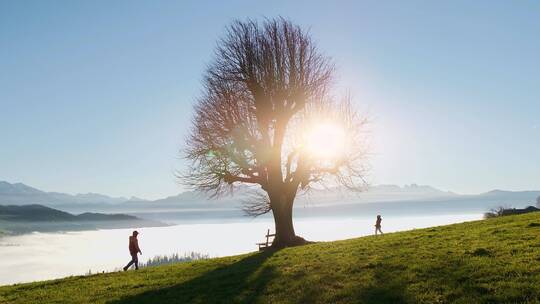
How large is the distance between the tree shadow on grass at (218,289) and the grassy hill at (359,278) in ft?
0.17

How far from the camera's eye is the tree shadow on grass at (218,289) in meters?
18.9

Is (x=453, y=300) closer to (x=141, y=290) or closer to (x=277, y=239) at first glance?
(x=141, y=290)

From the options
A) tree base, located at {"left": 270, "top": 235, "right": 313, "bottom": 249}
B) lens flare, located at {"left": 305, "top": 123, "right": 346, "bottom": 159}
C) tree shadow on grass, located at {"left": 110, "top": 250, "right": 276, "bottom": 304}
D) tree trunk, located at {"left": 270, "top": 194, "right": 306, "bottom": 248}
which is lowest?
tree shadow on grass, located at {"left": 110, "top": 250, "right": 276, "bottom": 304}

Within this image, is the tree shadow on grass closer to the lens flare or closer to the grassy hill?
the grassy hill

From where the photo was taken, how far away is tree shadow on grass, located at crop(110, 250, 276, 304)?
1892 cm

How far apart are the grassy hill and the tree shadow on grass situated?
5 cm

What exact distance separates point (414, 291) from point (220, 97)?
28692 mm

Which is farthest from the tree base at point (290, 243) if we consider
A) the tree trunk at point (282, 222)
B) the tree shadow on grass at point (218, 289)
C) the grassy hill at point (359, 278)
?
the tree shadow on grass at point (218, 289)

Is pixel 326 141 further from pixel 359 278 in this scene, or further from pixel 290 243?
pixel 359 278

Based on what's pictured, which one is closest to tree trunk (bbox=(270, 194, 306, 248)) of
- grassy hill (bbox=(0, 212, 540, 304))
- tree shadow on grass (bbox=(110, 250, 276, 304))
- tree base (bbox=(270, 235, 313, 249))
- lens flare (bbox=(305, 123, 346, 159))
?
tree base (bbox=(270, 235, 313, 249))

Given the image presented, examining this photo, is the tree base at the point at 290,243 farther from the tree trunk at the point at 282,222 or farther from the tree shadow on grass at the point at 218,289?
the tree shadow on grass at the point at 218,289

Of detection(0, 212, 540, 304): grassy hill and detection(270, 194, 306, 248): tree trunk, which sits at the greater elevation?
detection(270, 194, 306, 248): tree trunk

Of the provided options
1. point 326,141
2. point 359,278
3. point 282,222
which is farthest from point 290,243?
point 359,278

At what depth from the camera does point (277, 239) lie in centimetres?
4097
